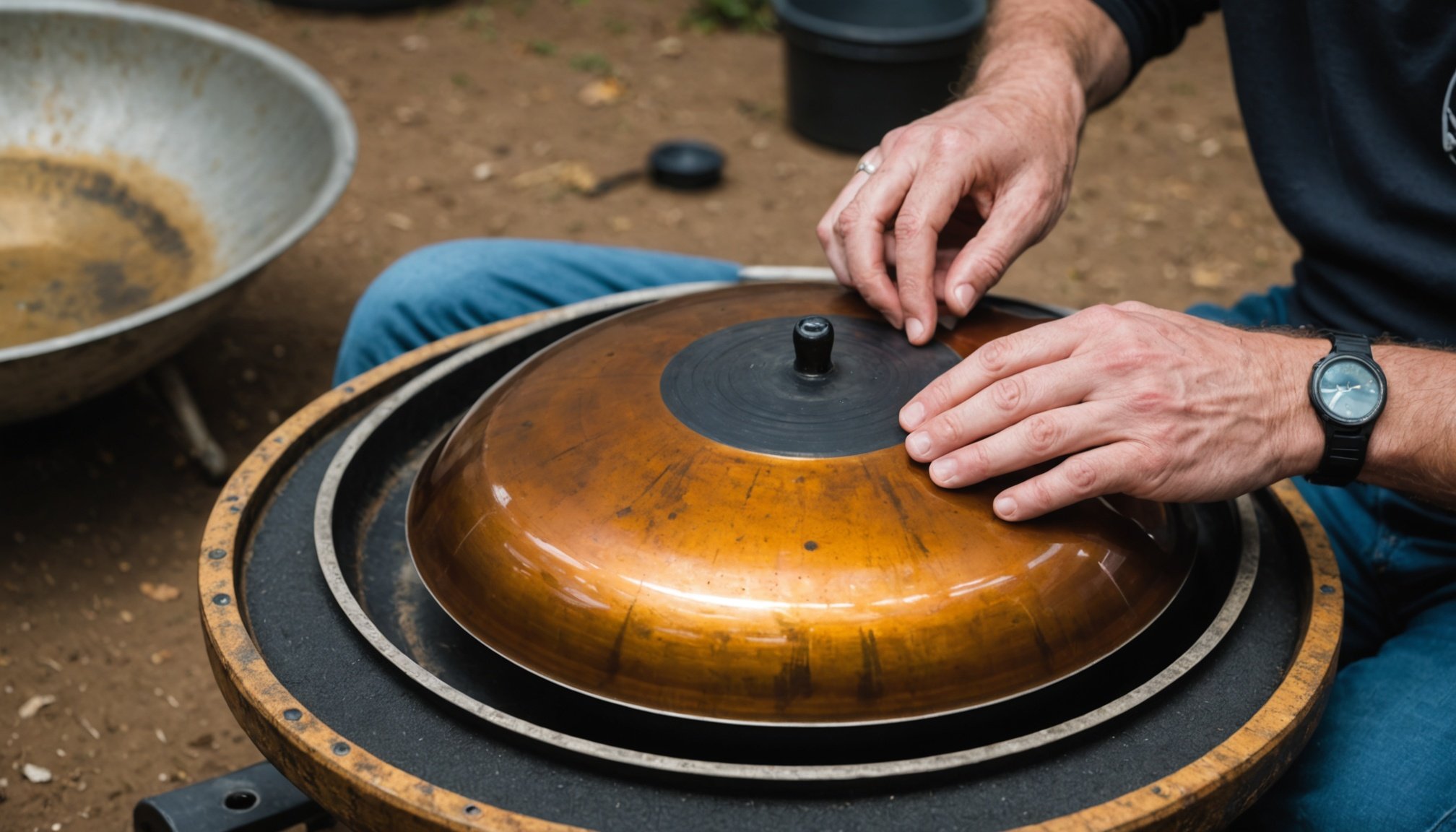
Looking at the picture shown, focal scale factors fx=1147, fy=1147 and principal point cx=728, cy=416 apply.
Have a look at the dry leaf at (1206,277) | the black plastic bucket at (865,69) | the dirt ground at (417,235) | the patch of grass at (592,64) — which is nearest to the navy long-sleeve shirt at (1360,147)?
the dirt ground at (417,235)

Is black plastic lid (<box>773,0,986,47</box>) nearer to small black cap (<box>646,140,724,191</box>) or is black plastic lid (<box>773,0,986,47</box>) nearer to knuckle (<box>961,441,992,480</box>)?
small black cap (<box>646,140,724,191</box>)

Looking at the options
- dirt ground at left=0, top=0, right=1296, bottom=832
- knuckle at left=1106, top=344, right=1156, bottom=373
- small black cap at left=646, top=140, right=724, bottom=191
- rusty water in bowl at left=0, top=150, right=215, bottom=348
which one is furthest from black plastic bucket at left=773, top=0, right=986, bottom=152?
knuckle at left=1106, top=344, right=1156, bottom=373

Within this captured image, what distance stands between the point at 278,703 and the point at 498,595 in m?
0.26

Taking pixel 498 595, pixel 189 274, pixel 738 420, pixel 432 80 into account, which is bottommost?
pixel 432 80

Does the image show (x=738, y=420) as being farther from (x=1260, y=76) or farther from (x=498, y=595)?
(x=1260, y=76)

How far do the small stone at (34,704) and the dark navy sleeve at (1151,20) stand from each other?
2.74 metres

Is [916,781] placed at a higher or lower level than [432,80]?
higher

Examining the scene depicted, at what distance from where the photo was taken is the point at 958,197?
1.69m

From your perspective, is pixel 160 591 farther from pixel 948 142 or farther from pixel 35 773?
pixel 948 142

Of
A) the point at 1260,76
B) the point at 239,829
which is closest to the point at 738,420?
the point at 239,829

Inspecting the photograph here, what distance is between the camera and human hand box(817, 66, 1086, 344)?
1.59 m

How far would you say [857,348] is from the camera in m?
1.51

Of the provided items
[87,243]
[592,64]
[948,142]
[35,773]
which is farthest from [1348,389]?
[592,64]

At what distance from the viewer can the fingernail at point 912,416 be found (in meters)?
1.33
